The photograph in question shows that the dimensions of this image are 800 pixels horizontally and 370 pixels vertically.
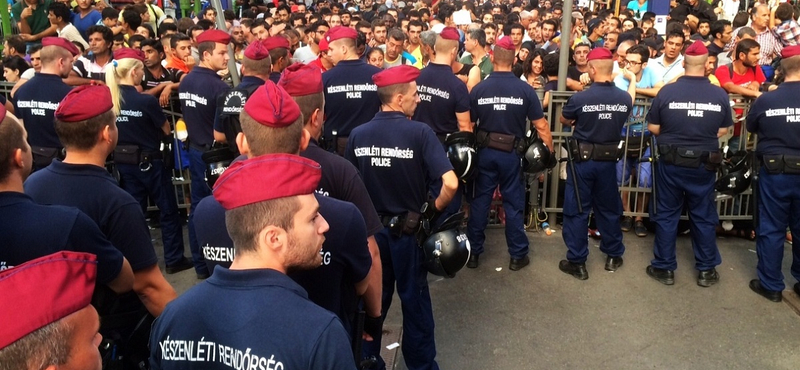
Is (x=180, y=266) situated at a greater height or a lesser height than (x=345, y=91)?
lesser

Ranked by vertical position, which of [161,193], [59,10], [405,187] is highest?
[59,10]

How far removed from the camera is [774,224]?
221 inches

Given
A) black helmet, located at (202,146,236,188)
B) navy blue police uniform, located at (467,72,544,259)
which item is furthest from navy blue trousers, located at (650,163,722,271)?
black helmet, located at (202,146,236,188)

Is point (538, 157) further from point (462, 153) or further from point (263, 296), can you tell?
point (263, 296)

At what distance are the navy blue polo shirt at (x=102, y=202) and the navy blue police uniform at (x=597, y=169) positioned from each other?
4.06 m

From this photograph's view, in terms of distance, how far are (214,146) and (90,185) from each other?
285 centimetres

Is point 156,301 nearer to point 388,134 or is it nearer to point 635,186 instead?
point 388,134

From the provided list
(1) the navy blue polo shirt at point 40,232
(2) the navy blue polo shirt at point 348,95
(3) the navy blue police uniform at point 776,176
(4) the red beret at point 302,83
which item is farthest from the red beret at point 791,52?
(1) the navy blue polo shirt at point 40,232

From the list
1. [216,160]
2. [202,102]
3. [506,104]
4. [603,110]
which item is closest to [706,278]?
[603,110]

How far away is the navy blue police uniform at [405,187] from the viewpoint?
425 cm

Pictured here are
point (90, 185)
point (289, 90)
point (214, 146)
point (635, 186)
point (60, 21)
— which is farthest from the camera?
point (60, 21)

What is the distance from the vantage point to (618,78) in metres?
7.08

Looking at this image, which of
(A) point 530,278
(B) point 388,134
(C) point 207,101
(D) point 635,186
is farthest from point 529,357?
(C) point 207,101

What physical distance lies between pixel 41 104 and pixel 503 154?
4.09 metres
